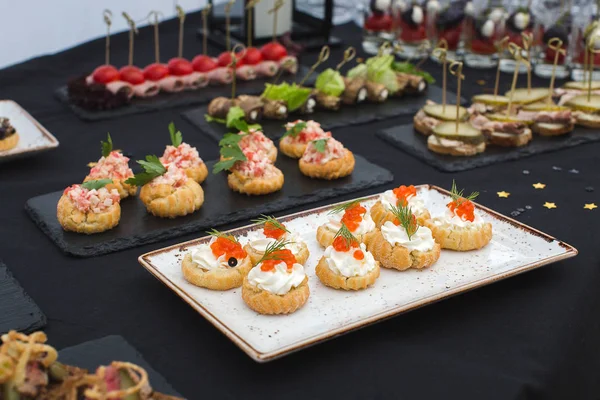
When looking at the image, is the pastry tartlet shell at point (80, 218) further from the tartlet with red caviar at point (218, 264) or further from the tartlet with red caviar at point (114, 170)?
the tartlet with red caviar at point (218, 264)

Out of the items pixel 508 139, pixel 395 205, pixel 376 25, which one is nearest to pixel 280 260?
pixel 395 205

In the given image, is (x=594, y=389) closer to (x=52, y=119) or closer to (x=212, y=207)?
(x=212, y=207)

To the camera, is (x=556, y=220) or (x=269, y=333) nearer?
(x=269, y=333)

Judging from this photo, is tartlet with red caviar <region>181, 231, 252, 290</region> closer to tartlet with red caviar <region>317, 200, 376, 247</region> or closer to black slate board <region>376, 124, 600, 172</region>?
tartlet with red caviar <region>317, 200, 376, 247</region>

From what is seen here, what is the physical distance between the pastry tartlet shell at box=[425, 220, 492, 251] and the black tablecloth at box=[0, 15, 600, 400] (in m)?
0.14

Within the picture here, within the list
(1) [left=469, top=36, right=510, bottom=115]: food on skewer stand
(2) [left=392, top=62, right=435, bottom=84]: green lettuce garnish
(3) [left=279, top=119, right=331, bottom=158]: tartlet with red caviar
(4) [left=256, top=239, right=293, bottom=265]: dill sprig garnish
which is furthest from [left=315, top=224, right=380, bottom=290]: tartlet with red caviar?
(2) [left=392, top=62, right=435, bottom=84]: green lettuce garnish

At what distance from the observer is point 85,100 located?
134 inches

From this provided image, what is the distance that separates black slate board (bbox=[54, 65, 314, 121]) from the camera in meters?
3.39

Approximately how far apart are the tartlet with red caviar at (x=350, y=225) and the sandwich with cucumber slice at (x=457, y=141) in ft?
2.97

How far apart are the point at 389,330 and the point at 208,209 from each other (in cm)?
87

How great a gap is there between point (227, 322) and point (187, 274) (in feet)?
0.73

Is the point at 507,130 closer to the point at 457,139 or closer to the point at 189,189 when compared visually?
the point at 457,139

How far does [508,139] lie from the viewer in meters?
3.08

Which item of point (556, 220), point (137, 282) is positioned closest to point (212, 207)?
point (137, 282)
